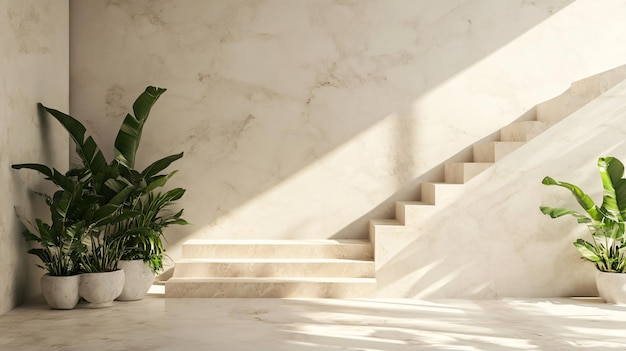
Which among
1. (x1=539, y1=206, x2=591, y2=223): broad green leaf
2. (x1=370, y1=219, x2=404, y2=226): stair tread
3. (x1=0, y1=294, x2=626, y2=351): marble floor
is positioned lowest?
(x1=0, y1=294, x2=626, y2=351): marble floor

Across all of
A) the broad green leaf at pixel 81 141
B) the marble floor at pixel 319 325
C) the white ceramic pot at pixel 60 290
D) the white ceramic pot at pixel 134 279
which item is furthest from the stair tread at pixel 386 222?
the white ceramic pot at pixel 60 290

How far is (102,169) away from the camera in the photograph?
15.8 feet

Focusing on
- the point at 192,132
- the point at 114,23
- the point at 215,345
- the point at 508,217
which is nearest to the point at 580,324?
the point at 508,217

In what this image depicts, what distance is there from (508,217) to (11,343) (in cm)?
379

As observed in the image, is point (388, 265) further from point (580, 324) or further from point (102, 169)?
point (102, 169)

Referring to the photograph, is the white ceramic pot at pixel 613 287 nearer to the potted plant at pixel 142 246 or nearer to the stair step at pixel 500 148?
the stair step at pixel 500 148

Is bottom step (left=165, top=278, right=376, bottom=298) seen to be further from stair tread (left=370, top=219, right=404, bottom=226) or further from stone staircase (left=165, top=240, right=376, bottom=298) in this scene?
stair tread (left=370, top=219, right=404, bottom=226)

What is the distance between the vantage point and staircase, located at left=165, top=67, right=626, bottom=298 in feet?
16.5

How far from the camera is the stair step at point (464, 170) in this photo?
203 inches

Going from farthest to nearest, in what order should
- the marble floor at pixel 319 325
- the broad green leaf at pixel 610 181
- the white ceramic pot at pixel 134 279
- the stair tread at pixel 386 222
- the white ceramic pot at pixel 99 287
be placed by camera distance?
the stair tread at pixel 386 222 → the white ceramic pot at pixel 134 279 → the broad green leaf at pixel 610 181 → the white ceramic pot at pixel 99 287 → the marble floor at pixel 319 325

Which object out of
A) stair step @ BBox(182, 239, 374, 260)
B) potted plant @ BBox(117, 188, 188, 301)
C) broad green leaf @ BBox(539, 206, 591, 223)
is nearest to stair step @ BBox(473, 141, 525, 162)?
broad green leaf @ BBox(539, 206, 591, 223)

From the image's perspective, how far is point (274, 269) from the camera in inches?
205

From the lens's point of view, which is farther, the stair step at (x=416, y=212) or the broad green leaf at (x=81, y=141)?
the stair step at (x=416, y=212)

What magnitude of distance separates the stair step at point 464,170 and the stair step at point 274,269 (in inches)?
40.9
